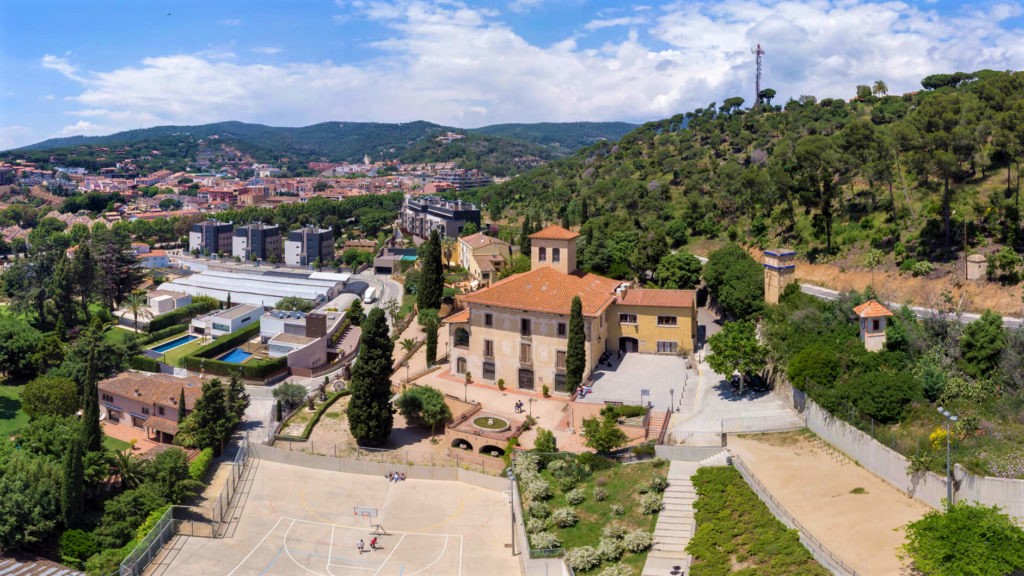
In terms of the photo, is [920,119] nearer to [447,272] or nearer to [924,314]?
[924,314]

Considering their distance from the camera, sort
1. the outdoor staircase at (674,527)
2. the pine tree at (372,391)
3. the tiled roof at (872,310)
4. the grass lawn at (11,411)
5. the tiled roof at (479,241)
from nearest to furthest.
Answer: the outdoor staircase at (674,527), the tiled roof at (872,310), the pine tree at (372,391), the grass lawn at (11,411), the tiled roof at (479,241)

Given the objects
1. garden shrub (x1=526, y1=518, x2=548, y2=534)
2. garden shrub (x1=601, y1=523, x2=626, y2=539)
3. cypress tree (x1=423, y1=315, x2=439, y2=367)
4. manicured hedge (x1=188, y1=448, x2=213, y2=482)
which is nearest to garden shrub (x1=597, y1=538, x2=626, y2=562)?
garden shrub (x1=601, y1=523, x2=626, y2=539)

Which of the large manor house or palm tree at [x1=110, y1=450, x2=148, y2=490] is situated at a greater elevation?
the large manor house

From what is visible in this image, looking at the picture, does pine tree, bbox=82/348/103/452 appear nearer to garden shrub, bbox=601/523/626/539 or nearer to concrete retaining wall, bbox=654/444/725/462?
garden shrub, bbox=601/523/626/539

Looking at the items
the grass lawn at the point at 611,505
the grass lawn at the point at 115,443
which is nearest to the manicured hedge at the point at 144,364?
the grass lawn at the point at 115,443

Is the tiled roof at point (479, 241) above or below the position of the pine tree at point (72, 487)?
above

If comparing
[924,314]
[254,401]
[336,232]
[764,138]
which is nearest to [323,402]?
[254,401]

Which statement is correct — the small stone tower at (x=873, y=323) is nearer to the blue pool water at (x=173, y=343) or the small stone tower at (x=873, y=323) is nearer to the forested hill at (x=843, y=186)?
the forested hill at (x=843, y=186)
